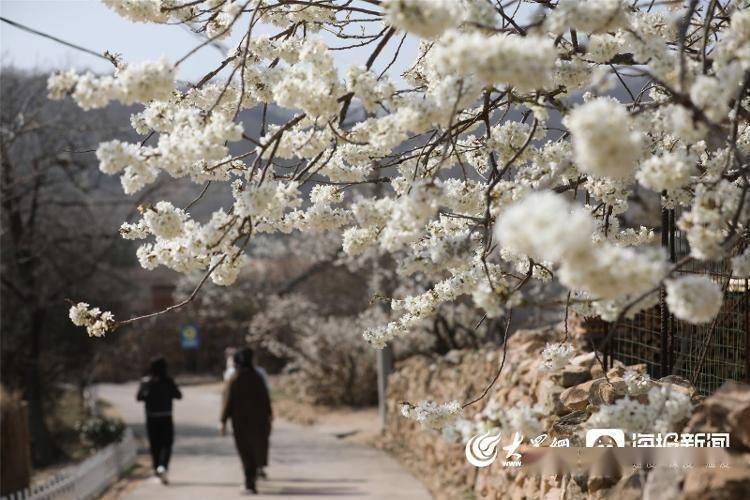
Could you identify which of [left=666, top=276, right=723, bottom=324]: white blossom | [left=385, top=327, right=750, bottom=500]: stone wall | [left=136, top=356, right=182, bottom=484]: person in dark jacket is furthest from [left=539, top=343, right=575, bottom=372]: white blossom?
[left=136, top=356, right=182, bottom=484]: person in dark jacket

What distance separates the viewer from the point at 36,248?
47.4 ft

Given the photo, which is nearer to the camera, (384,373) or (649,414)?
(649,414)

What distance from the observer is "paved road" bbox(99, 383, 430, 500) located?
29.2ft

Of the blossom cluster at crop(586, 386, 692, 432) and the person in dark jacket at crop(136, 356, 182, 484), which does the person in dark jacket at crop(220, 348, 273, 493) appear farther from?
the blossom cluster at crop(586, 386, 692, 432)

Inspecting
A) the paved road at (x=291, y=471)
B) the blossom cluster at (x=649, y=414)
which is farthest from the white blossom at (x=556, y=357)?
the paved road at (x=291, y=471)

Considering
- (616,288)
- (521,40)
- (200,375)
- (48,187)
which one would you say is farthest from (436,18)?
(200,375)

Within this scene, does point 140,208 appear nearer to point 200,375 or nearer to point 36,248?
point 36,248

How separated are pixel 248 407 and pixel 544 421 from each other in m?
5.39

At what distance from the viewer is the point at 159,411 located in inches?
404

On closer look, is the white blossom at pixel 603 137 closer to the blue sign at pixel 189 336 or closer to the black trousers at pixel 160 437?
the black trousers at pixel 160 437

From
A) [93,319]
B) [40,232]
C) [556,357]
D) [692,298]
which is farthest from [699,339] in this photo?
[40,232]

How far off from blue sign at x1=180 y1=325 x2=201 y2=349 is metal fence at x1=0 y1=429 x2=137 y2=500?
16.5 m

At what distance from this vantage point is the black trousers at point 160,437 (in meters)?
10.0

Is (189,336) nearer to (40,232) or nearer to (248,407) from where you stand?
→ (40,232)
